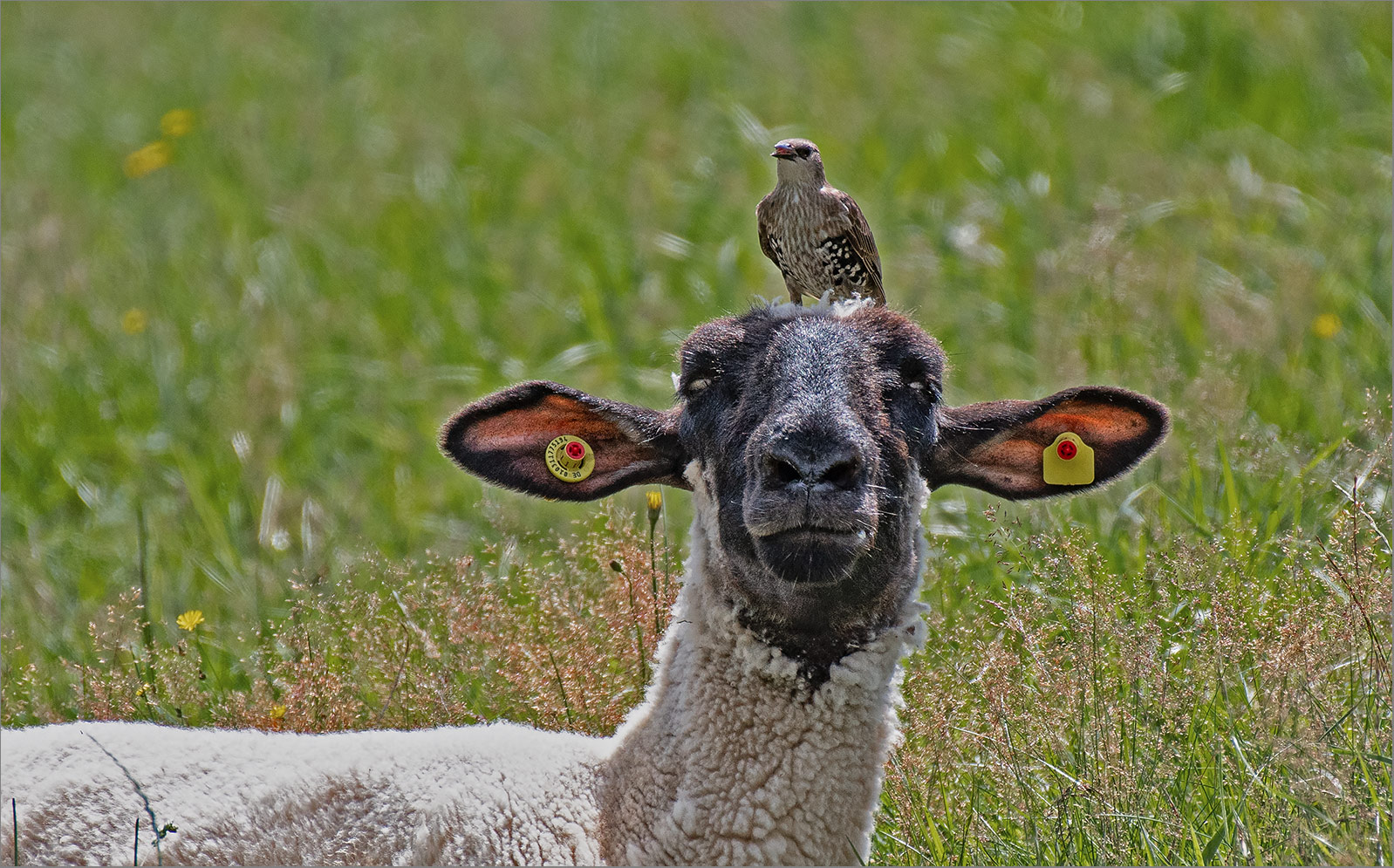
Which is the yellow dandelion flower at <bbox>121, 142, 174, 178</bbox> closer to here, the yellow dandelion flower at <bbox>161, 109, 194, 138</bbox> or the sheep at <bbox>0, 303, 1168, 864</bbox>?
the yellow dandelion flower at <bbox>161, 109, 194, 138</bbox>

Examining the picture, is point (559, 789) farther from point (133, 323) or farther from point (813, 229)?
point (133, 323)

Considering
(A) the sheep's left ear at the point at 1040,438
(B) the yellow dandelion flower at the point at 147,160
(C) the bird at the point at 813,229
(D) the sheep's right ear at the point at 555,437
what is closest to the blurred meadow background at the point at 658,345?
(B) the yellow dandelion flower at the point at 147,160

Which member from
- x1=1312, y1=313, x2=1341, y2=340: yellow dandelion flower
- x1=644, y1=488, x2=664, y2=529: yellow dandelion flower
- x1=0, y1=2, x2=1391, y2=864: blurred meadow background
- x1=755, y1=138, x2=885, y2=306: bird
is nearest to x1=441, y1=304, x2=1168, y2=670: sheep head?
x1=755, y1=138, x2=885, y2=306: bird

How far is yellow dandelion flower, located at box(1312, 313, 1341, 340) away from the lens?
7336 mm

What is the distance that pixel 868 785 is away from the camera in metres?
3.54

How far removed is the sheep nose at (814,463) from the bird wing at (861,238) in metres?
0.81

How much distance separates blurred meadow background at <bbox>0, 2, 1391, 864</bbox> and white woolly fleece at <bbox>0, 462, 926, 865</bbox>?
0.60 meters

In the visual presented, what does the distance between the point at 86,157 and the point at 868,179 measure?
638 centimetres

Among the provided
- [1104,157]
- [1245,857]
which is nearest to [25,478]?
[1245,857]

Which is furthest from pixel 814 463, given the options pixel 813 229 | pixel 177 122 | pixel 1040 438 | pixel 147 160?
pixel 177 122

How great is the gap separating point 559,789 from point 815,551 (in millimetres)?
858

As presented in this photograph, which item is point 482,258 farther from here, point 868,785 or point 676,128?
point 868,785

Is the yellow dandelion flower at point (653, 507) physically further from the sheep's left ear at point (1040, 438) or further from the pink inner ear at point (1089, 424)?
the pink inner ear at point (1089, 424)

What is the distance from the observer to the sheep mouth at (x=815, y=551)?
3322mm
